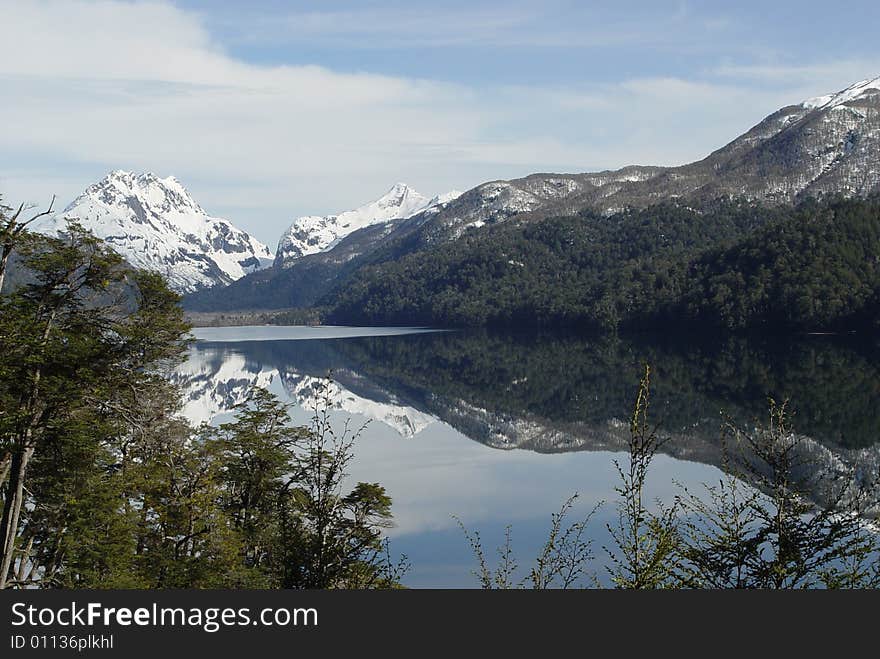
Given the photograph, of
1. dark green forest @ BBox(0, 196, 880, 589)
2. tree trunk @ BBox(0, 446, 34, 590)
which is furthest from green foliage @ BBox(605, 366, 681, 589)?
tree trunk @ BBox(0, 446, 34, 590)

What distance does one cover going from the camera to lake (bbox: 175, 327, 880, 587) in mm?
43562

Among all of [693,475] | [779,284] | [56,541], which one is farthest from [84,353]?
[779,284]

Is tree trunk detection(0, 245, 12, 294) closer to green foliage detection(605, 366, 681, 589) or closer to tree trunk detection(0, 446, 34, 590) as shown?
tree trunk detection(0, 446, 34, 590)

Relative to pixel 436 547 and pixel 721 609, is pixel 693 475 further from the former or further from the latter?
pixel 721 609

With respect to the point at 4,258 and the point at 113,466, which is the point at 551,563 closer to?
the point at 4,258

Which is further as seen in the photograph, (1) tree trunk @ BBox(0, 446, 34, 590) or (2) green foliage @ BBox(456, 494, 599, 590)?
(1) tree trunk @ BBox(0, 446, 34, 590)

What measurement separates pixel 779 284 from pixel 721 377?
8603cm

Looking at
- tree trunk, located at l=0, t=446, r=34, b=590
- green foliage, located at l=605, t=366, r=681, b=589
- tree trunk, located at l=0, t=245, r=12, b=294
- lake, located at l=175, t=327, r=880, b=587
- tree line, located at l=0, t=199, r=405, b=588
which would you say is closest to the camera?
green foliage, located at l=605, t=366, r=681, b=589

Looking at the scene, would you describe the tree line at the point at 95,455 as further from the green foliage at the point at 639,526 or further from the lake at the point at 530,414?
the green foliage at the point at 639,526

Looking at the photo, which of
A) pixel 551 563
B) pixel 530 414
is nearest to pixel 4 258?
pixel 551 563

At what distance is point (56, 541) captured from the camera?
88.9 feet

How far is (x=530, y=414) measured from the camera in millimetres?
82875

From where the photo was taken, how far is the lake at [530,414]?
43.6 metres

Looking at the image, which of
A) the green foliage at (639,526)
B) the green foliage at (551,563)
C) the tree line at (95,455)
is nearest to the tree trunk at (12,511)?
the tree line at (95,455)
